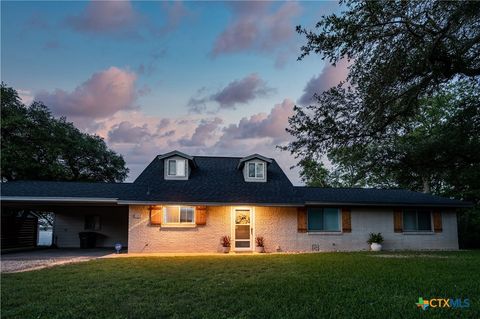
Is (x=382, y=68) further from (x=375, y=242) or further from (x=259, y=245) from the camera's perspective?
(x=375, y=242)

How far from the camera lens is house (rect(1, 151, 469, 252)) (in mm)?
15781

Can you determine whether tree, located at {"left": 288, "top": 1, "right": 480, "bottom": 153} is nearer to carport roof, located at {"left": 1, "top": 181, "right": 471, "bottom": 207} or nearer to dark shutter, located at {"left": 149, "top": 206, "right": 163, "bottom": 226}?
carport roof, located at {"left": 1, "top": 181, "right": 471, "bottom": 207}

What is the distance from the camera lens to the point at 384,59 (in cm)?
748

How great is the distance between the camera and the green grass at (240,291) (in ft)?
17.8

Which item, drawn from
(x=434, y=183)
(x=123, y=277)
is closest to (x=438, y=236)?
(x=434, y=183)

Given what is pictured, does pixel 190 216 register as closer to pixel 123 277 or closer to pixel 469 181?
pixel 123 277

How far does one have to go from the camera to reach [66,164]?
2844 centimetres

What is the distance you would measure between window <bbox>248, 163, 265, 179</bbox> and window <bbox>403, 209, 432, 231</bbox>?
289 inches

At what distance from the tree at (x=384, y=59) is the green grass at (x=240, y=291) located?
328 cm

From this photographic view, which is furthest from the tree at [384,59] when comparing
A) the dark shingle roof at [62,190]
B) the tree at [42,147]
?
the tree at [42,147]

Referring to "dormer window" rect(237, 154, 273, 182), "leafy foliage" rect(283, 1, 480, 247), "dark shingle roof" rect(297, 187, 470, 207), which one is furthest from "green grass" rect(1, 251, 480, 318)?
"dormer window" rect(237, 154, 273, 182)

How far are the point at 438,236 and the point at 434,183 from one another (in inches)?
438

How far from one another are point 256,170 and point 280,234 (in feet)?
11.3

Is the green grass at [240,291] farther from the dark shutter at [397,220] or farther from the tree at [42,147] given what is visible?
the tree at [42,147]
